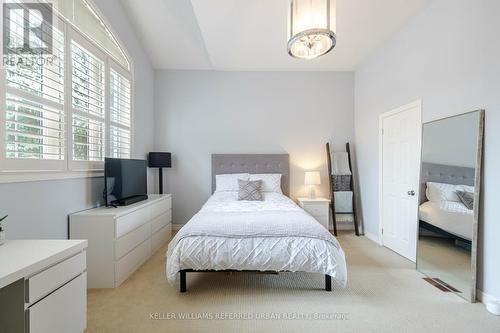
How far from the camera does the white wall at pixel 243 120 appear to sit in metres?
4.46

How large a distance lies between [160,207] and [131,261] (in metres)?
0.97

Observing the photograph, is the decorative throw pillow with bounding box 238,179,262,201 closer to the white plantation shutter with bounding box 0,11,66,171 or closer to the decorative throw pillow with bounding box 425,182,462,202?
the decorative throw pillow with bounding box 425,182,462,202

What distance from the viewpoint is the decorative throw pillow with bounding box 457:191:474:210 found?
2.15 meters

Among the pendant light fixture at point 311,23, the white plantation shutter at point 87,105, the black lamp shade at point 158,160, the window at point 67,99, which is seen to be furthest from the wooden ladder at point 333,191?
the white plantation shutter at point 87,105

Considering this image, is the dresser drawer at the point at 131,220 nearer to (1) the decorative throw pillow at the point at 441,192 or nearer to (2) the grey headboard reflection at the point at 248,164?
(2) the grey headboard reflection at the point at 248,164

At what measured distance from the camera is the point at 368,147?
4.05 m

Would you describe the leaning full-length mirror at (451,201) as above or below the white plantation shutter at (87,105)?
below

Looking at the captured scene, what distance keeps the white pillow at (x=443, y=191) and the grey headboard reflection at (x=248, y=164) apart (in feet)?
7.18

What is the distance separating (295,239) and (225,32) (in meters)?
2.83

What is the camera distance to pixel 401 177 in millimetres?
3258

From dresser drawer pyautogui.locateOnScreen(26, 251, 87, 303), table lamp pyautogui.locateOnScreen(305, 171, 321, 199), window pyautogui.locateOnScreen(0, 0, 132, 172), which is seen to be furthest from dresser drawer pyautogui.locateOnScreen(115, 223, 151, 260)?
table lamp pyautogui.locateOnScreen(305, 171, 321, 199)

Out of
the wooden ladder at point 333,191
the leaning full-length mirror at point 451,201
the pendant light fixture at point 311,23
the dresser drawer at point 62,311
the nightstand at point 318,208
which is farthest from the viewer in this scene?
the wooden ladder at point 333,191

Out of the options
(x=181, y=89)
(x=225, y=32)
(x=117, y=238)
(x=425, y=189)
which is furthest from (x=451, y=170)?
(x=181, y=89)

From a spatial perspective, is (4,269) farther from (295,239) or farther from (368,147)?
(368,147)
